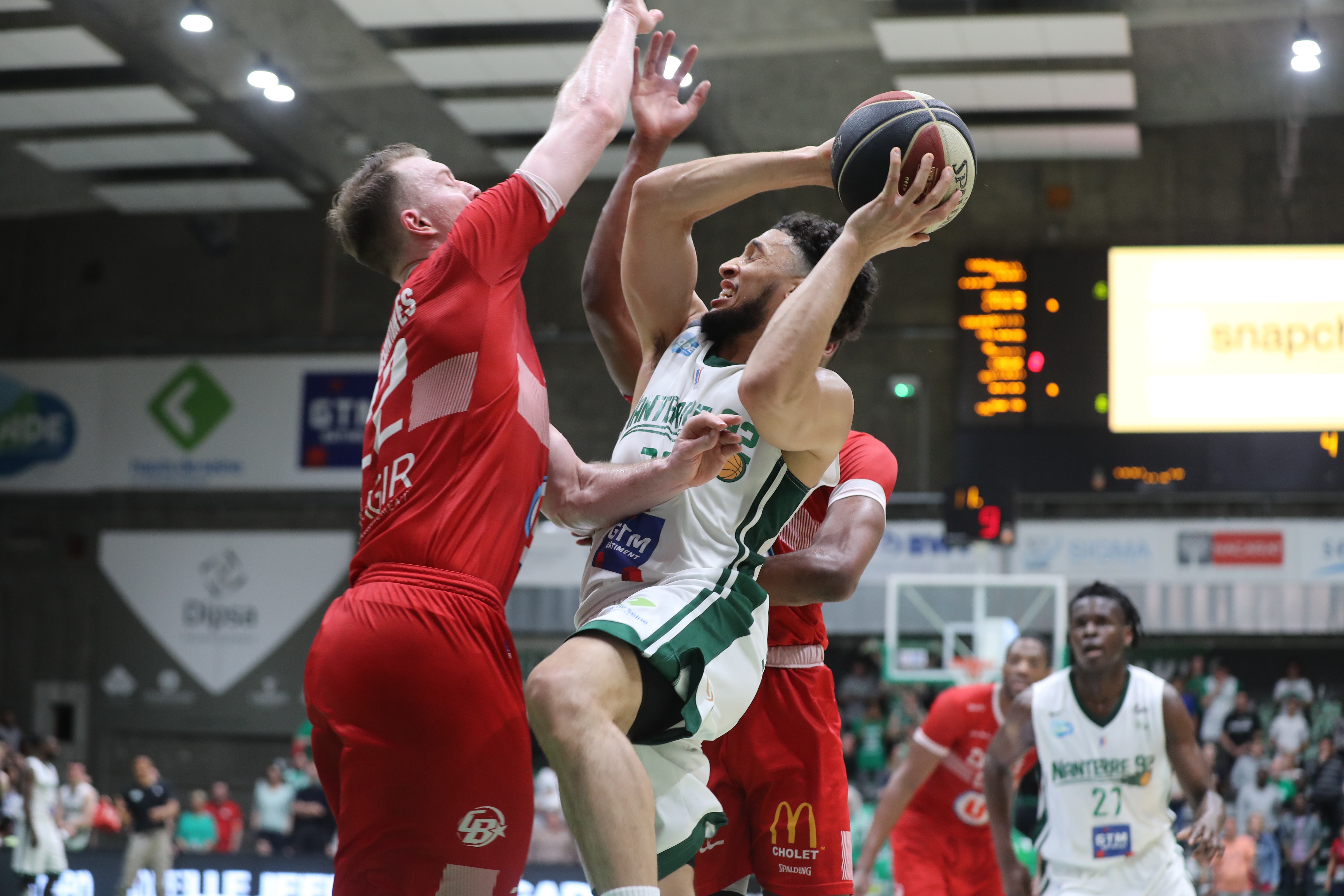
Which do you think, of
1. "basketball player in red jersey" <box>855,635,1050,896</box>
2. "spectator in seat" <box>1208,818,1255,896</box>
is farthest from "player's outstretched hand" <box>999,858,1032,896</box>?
"spectator in seat" <box>1208,818,1255,896</box>

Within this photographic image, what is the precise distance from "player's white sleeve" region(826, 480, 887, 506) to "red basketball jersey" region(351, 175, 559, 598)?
3.95ft

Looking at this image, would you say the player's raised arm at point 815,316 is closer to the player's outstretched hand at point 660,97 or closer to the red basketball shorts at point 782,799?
the player's outstretched hand at point 660,97

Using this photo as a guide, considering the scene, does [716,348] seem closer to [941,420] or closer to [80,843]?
[80,843]

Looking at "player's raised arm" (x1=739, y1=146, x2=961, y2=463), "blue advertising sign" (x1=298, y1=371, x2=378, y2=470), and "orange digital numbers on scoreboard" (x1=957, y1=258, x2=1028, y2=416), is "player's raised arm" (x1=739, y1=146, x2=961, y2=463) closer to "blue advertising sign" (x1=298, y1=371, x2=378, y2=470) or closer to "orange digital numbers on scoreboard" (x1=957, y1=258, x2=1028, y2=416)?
"orange digital numbers on scoreboard" (x1=957, y1=258, x2=1028, y2=416)

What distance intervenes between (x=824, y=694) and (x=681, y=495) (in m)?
0.99

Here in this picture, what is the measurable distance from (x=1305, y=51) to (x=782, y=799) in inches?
452

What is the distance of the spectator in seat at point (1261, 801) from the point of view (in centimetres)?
1420

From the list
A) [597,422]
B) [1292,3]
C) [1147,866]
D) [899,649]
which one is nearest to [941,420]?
[899,649]

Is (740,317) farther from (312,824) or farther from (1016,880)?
(312,824)

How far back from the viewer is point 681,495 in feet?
10.2

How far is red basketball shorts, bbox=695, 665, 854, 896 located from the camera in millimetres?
3617

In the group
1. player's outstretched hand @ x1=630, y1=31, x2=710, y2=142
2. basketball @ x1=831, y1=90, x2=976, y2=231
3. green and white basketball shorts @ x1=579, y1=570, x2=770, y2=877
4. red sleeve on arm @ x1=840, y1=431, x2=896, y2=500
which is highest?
player's outstretched hand @ x1=630, y1=31, x2=710, y2=142

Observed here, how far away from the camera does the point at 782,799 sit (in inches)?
144

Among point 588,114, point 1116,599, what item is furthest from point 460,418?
point 1116,599
